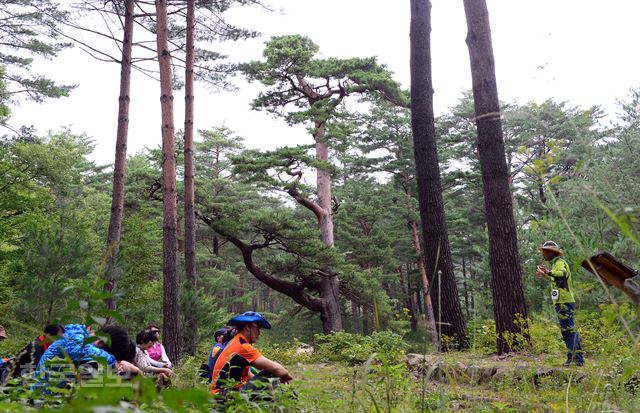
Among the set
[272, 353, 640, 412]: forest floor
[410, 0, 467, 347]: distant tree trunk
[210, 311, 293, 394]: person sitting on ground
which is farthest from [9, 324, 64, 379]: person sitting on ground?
[410, 0, 467, 347]: distant tree trunk

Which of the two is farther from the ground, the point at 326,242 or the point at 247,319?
the point at 326,242

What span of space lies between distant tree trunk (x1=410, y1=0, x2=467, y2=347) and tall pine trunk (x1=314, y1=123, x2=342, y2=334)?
9.24 metres

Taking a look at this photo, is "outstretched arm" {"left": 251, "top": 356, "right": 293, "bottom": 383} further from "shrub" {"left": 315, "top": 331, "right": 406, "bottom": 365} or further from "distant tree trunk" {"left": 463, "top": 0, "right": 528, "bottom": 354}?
"distant tree trunk" {"left": 463, "top": 0, "right": 528, "bottom": 354}

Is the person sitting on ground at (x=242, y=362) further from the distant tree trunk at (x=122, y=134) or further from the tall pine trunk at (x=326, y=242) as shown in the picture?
the tall pine trunk at (x=326, y=242)

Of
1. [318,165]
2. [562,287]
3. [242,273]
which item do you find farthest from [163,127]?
[242,273]

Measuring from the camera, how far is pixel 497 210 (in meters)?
8.05

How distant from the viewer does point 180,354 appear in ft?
38.1

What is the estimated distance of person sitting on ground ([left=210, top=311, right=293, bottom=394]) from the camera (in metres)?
3.45

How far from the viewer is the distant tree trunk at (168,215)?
11.6 metres

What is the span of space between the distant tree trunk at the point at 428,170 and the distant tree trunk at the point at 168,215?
571 centimetres

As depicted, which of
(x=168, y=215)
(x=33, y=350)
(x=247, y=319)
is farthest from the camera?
(x=168, y=215)

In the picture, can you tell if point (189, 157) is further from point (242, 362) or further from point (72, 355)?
point (72, 355)

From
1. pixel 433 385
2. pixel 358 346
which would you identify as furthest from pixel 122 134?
pixel 433 385

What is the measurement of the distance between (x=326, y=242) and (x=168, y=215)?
8313 millimetres
